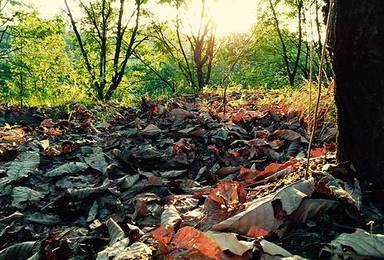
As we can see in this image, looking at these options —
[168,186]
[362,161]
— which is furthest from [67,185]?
[362,161]

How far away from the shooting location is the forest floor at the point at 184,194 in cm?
149

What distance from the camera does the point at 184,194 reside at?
8.38 ft

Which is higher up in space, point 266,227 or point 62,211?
point 266,227

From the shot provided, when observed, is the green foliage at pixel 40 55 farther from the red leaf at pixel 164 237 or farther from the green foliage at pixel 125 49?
the red leaf at pixel 164 237

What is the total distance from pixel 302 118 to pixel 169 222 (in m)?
2.78

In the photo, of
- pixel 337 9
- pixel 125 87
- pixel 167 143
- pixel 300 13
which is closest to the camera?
pixel 337 9

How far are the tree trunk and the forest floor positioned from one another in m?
0.12

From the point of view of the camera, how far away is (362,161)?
5.98 ft

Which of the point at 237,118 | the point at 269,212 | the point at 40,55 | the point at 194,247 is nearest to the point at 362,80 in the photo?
the point at 269,212

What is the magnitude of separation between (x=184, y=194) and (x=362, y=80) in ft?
4.17

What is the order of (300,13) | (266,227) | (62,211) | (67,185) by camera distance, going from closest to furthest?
(266,227), (62,211), (67,185), (300,13)

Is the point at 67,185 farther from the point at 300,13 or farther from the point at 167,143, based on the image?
the point at 300,13

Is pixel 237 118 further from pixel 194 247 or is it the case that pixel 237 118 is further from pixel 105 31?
pixel 105 31

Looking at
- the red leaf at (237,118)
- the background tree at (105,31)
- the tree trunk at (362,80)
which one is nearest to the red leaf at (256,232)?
the tree trunk at (362,80)
